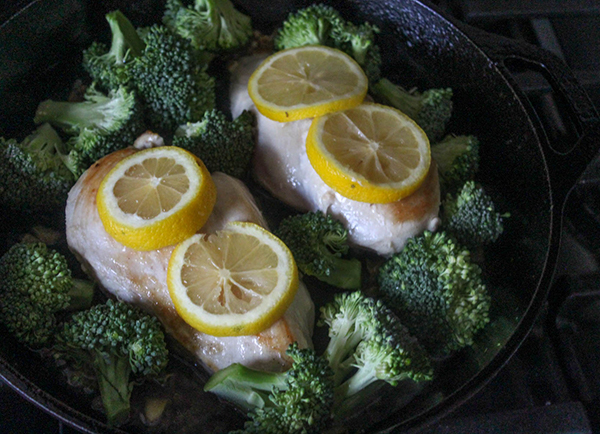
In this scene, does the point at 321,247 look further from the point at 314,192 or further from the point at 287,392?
the point at 287,392

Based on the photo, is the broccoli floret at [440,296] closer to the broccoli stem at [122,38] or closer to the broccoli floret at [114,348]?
the broccoli floret at [114,348]

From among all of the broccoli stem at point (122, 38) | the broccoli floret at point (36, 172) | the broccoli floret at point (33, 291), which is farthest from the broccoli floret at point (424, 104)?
the broccoli floret at point (33, 291)

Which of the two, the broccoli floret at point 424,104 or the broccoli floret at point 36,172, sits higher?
the broccoli floret at point 424,104

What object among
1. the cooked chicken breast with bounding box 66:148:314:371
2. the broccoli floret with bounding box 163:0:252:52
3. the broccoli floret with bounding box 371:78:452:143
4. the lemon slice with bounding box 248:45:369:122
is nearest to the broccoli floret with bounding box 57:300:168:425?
the cooked chicken breast with bounding box 66:148:314:371

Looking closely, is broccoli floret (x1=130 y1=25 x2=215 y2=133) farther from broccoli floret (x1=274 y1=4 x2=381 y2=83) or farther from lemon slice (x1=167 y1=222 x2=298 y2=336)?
lemon slice (x1=167 y1=222 x2=298 y2=336)

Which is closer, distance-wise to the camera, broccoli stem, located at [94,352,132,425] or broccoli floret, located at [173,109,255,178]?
broccoli stem, located at [94,352,132,425]

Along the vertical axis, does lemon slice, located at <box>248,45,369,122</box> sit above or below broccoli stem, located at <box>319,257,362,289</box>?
above
